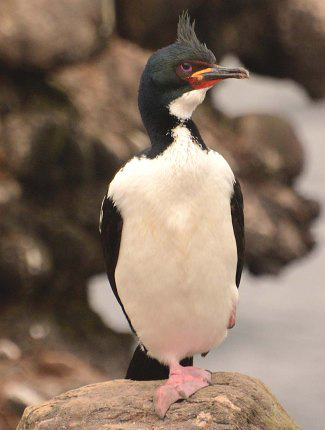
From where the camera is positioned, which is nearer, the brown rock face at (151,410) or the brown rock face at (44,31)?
the brown rock face at (151,410)

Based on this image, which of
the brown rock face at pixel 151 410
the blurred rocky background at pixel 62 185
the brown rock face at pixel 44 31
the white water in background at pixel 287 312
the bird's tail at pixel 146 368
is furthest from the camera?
the white water in background at pixel 287 312

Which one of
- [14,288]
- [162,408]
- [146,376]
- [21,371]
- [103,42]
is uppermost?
[103,42]

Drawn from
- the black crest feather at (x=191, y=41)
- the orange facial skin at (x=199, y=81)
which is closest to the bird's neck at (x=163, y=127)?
the orange facial skin at (x=199, y=81)

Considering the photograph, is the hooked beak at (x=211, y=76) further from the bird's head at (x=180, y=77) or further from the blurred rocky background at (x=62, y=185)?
the blurred rocky background at (x=62, y=185)

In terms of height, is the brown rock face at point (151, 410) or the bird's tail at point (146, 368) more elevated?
the bird's tail at point (146, 368)

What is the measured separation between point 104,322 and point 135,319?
9084 mm

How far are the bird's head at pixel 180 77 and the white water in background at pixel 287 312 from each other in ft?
31.4

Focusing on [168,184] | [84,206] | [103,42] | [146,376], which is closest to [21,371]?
[84,206]

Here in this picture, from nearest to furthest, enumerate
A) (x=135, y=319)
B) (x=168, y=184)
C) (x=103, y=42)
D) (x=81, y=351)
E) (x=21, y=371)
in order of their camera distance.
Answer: (x=168, y=184), (x=135, y=319), (x=21, y=371), (x=81, y=351), (x=103, y=42)

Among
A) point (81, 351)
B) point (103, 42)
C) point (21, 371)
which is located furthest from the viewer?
point (103, 42)

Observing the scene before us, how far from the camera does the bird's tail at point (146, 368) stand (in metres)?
8.02

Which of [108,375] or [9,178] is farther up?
[9,178]

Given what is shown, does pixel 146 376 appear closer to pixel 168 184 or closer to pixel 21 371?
pixel 168 184

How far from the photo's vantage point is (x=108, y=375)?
1556cm
